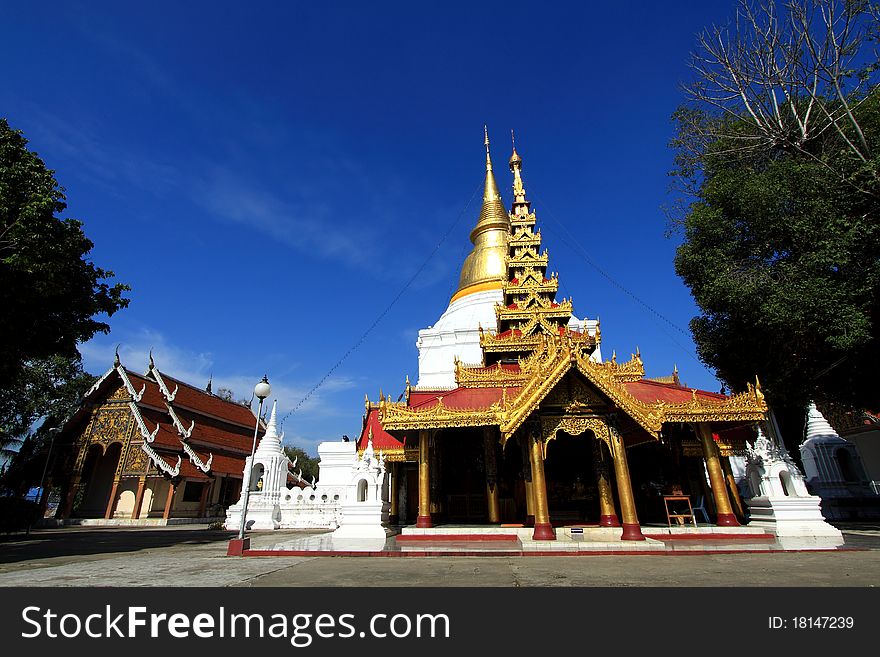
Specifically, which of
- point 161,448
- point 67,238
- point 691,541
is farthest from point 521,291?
point 161,448

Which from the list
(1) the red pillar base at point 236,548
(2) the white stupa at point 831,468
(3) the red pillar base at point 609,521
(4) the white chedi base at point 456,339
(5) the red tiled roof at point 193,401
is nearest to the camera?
(1) the red pillar base at point 236,548

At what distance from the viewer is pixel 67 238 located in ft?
39.9

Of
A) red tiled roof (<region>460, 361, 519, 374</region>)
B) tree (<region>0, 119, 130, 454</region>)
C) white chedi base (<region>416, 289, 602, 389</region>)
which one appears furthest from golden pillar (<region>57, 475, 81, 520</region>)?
red tiled roof (<region>460, 361, 519, 374</region>)

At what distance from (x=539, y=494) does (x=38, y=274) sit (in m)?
13.3

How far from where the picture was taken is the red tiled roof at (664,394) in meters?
12.7

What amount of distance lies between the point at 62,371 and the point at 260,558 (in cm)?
3093

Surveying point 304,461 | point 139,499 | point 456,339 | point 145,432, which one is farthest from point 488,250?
point 304,461

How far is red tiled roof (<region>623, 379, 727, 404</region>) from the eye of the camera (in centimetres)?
1269

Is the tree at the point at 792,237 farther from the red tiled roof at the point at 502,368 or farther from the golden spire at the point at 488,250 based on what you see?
the golden spire at the point at 488,250

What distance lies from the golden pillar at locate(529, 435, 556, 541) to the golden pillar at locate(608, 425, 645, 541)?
1.67 metres

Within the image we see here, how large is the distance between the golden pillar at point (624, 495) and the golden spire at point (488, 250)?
899 inches

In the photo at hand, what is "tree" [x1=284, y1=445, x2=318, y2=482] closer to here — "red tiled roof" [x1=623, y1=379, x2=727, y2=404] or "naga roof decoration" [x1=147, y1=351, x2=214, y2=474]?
"naga roof decoration" [x1=147, y1=351, x2=214, y2=474]

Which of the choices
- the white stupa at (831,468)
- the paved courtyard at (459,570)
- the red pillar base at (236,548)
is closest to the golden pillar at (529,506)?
the paved courtyard at (459,570)
